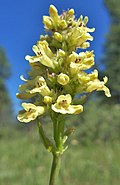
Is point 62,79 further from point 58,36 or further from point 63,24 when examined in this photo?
point 63,24

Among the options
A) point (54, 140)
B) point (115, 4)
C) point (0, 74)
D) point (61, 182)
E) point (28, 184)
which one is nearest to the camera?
point (54, 140)

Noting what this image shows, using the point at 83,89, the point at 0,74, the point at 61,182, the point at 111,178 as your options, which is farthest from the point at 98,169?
the point at 0,74

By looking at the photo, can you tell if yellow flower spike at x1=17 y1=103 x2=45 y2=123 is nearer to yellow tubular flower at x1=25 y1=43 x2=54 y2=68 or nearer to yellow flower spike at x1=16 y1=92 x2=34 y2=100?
yellow flower spike at x1=16 y1=92 x2=34 y2=100

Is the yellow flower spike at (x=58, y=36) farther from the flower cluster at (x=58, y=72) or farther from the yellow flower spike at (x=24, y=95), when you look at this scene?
the yellow flower spike at (x=24, y=95)

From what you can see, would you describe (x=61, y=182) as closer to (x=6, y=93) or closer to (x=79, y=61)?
(x=79, y=61)

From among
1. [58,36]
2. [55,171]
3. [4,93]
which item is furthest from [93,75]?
[4,93]

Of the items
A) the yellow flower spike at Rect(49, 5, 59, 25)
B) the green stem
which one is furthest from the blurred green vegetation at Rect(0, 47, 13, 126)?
the green stem

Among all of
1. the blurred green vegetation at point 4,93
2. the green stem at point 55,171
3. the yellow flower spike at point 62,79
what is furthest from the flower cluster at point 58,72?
the blurred green vegetation at point 4,93
